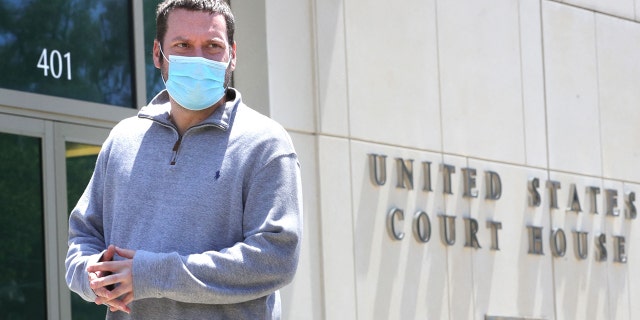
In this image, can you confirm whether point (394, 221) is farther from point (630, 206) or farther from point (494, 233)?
point (630, 206)

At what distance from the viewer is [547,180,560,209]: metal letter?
11.1 meters

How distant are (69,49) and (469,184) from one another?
3398mm

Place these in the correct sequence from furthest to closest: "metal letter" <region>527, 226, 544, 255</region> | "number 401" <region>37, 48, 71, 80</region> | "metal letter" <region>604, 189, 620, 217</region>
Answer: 1. "metal letter" <region>604, 189, 620, 217</region>
2. "metal letter" <region>527, 226, 544, 255</region>
3. "number 401" <region>37, 48, 71, 80</region>

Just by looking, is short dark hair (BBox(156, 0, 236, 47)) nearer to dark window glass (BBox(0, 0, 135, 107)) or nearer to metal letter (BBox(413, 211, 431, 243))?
dark window glass (BBox(0, 0, 135, 107))

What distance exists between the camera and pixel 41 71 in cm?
802

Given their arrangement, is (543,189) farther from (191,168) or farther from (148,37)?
(191,168)

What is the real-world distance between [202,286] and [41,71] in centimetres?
478

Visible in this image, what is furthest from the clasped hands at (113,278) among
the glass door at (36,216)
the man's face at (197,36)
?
the glass door at (36,216)

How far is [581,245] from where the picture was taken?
11.3m

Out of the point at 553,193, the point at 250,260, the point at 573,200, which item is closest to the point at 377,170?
the point at 553,193

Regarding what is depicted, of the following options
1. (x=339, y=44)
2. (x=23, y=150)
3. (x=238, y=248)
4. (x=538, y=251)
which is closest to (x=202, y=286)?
(x=238, y=248)

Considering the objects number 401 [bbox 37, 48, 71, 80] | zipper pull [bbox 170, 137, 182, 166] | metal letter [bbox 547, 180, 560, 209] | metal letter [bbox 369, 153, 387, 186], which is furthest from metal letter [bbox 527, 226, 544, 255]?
zipper pull [bbox 170, 137, 182, 166]

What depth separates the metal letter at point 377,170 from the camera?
376 inches

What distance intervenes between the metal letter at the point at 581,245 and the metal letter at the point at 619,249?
1.32 feet
